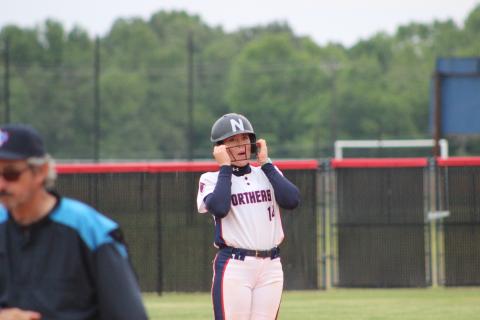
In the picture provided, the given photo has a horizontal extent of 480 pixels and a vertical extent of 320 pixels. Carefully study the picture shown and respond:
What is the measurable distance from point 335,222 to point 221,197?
394 inches

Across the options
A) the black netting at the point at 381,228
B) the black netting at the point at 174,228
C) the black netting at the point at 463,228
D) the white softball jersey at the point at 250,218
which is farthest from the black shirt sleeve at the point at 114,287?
the black netting at the point at 463,228

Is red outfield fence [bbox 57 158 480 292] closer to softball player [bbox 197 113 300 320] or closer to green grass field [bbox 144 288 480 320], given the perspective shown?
green grass field [bbox 144 288 480 320]

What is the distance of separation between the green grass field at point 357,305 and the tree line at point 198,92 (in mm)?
40880

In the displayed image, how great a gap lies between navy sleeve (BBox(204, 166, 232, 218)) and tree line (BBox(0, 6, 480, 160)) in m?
50.1

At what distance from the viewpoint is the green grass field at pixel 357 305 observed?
13898 mm

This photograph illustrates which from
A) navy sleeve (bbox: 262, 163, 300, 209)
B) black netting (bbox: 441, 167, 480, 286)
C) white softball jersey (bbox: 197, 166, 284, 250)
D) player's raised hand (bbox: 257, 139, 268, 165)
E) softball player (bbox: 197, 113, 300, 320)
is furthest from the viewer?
black netting (bbox: 441, 167, 480, 286)

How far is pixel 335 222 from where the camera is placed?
17516 mm

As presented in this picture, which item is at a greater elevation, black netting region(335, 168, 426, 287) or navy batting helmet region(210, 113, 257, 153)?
navy batting helmet region(210, 113, 257, 153)

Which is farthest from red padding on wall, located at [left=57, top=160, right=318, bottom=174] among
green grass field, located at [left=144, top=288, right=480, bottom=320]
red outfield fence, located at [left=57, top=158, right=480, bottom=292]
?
green grass field, located at [left=144, top=288, right=480, bottom=320]

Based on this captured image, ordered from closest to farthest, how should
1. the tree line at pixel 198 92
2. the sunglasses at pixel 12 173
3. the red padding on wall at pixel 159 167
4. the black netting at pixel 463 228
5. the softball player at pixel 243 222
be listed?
the sunglasses at pixel 12 173 < the softball player at pixel 243 222 < the red padding on wall at pixel 159 167 < the black netting at pixel 463 228 < the tree line at pixel 198 92

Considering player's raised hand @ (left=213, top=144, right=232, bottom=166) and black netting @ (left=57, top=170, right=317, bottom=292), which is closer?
player's raised hand @ (left=213, top=144, right=232, bottom=166)

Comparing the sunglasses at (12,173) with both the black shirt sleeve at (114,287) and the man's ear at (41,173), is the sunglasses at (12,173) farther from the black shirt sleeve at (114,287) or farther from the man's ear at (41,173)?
the black shirt sleeve at (114,287)

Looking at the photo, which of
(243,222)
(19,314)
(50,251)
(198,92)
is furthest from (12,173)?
(198,92)

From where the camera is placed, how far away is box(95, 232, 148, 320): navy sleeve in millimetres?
4121
